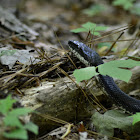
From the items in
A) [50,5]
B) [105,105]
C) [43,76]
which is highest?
[50,5]

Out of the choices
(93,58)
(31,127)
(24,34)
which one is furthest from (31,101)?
(24,34)

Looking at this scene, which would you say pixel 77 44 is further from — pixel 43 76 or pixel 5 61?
pixel 5 61

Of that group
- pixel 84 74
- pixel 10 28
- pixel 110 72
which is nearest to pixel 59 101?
pixel 84 74

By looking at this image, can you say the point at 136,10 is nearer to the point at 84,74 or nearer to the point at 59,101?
the point at 59,101

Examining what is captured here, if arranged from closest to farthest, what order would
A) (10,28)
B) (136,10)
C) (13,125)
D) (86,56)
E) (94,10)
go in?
(13,125), (86,56), (10,28), (136,10), (94,10)

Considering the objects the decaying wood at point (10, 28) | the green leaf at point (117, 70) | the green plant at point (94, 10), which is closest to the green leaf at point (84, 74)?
the green leaf at point (117, 70)

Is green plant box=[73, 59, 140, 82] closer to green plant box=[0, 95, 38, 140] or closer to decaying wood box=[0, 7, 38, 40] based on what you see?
green plant box=[0, 95, 38, 140]

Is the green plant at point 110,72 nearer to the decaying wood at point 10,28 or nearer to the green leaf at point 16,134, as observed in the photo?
the green leaf at point 16,134
